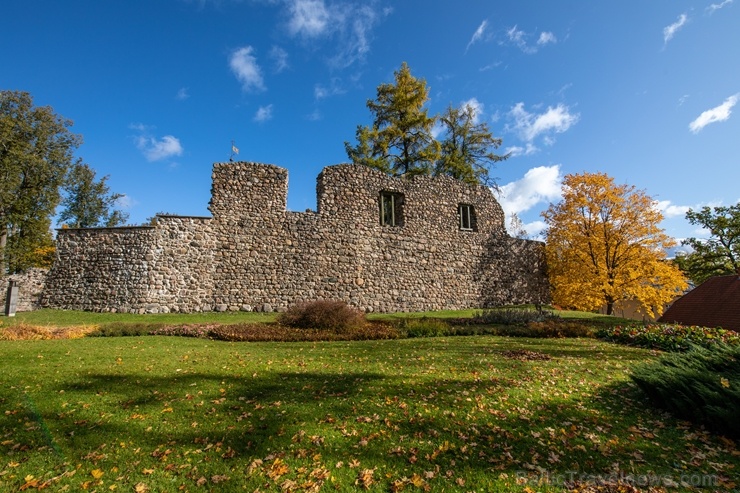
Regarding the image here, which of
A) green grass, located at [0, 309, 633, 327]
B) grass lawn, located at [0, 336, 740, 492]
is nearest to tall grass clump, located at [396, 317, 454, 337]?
Result: grass lawn, located at [0, 336, 740, 492]

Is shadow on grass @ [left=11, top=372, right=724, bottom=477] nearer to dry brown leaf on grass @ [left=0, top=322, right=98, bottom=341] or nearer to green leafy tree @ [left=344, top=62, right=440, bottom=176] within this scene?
dry brown leaf on grass @ [left=0, top=322, right=98, bottom=341]

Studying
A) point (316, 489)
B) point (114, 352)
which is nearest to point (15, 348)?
point (114, 352)

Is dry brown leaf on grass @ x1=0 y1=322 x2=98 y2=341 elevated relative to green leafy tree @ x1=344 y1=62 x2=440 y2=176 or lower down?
lower down

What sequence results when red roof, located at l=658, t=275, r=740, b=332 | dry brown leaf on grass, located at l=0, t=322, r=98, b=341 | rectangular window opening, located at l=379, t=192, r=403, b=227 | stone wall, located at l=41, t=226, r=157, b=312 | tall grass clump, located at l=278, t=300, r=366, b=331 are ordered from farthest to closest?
rectangular window opening, located at l=379, t=192, r=403, b=227
stone wall, located at l=41, t=226, r=157, b=312
red roof, located at l=658, t=275, r=740, b=332
tall grass clump, located at l=278, t=300, r=366, b=331
dry brown leaf on grass, located at l=0, t=322, r=98, b=341

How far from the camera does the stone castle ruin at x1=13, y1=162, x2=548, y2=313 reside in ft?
54.9

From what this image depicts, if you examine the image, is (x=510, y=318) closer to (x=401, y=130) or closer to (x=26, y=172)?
(x=401, y=130)

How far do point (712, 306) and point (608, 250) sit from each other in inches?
177

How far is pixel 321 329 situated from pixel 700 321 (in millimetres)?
16131

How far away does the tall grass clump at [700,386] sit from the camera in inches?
188

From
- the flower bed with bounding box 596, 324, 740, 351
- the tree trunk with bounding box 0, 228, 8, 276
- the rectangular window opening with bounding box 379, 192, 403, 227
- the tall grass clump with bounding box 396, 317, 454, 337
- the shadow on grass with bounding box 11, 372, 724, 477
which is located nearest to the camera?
the shadow on grass with bounding box 11, 372, 724, 477

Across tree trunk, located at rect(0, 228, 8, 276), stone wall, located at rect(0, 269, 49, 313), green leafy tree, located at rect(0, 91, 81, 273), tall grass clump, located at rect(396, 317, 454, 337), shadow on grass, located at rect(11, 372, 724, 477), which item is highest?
green leafy tree, located at rect(0, 91, 81, 273)

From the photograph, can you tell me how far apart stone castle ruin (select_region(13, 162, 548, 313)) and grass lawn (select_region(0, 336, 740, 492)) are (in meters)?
9.58

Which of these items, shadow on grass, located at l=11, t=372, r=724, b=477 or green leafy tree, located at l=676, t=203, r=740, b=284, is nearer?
shadow on grass, located at l=11, t=372, r=724, b=477

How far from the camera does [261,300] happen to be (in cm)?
1781
